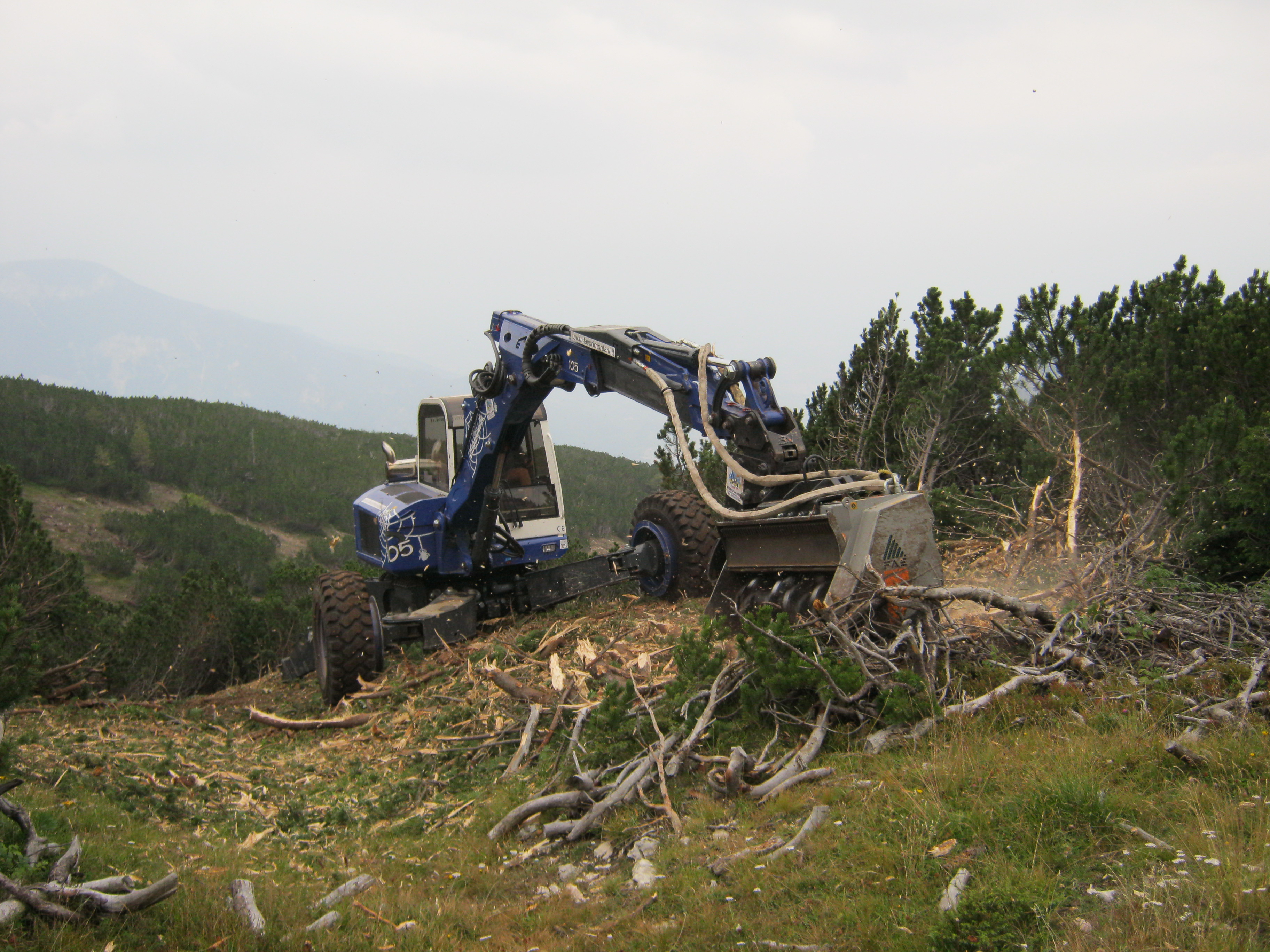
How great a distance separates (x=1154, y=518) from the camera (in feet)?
24.7

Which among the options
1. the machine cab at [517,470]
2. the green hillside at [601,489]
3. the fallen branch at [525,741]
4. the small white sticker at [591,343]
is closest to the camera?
the fallen branch at [525,741]

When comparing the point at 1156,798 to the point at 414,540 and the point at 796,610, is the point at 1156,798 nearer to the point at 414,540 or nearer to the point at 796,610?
the point at 796,610

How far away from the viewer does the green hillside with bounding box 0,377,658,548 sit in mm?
35438

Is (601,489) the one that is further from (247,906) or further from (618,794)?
(247,906)

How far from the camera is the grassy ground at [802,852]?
300 centimetres

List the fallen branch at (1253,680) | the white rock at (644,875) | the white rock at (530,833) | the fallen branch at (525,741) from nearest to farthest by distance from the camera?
the white rock at (644,875) < the fallen branch at (1253,680) < the white rock at (530,833) < the fallen branch at (525,741)

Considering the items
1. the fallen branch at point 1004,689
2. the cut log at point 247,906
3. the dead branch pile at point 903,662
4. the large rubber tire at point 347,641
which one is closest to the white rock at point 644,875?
the dead branch pile at point 903,662

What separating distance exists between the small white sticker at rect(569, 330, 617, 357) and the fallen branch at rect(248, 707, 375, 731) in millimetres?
3582

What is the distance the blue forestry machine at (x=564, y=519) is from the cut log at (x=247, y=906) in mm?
3089

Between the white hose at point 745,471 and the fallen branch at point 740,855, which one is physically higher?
the white hose at point 745,471

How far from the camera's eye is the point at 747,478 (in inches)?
227

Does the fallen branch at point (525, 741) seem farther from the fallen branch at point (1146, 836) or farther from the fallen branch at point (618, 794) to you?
the fallen branch at point (1146, 836)

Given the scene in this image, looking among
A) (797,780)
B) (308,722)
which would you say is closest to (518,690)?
(308,722)

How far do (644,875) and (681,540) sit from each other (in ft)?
17.6
